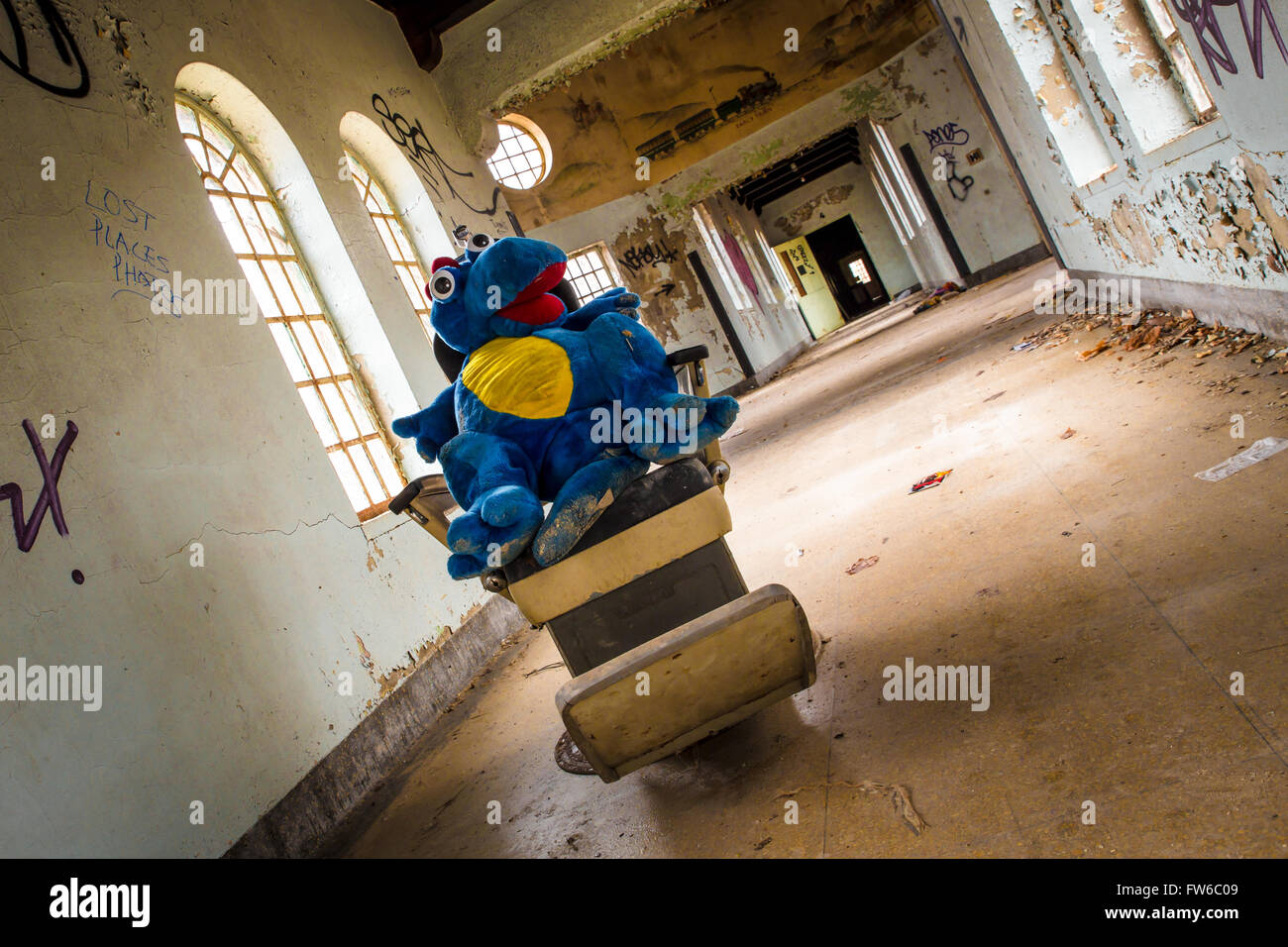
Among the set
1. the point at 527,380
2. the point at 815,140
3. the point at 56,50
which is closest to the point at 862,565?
the point at 527,380

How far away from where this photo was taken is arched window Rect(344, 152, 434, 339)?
5.95m

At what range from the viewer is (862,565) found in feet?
10.6

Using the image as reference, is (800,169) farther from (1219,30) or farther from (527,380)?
(527,380)

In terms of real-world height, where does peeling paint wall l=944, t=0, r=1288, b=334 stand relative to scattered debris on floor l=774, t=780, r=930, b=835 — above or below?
above

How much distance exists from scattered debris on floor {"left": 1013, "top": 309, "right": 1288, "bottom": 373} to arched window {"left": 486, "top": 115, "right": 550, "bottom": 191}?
647 cm

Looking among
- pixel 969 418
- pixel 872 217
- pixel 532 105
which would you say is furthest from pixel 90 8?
pixel 872 217

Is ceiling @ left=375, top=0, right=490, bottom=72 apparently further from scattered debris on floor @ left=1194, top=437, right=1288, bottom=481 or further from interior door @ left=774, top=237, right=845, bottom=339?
interior door @ left=774, top=237, right=845, bottom=339

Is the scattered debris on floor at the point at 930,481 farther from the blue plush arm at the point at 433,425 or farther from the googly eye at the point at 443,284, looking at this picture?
the googly eye at the point at 443,284

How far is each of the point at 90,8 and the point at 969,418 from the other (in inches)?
182
